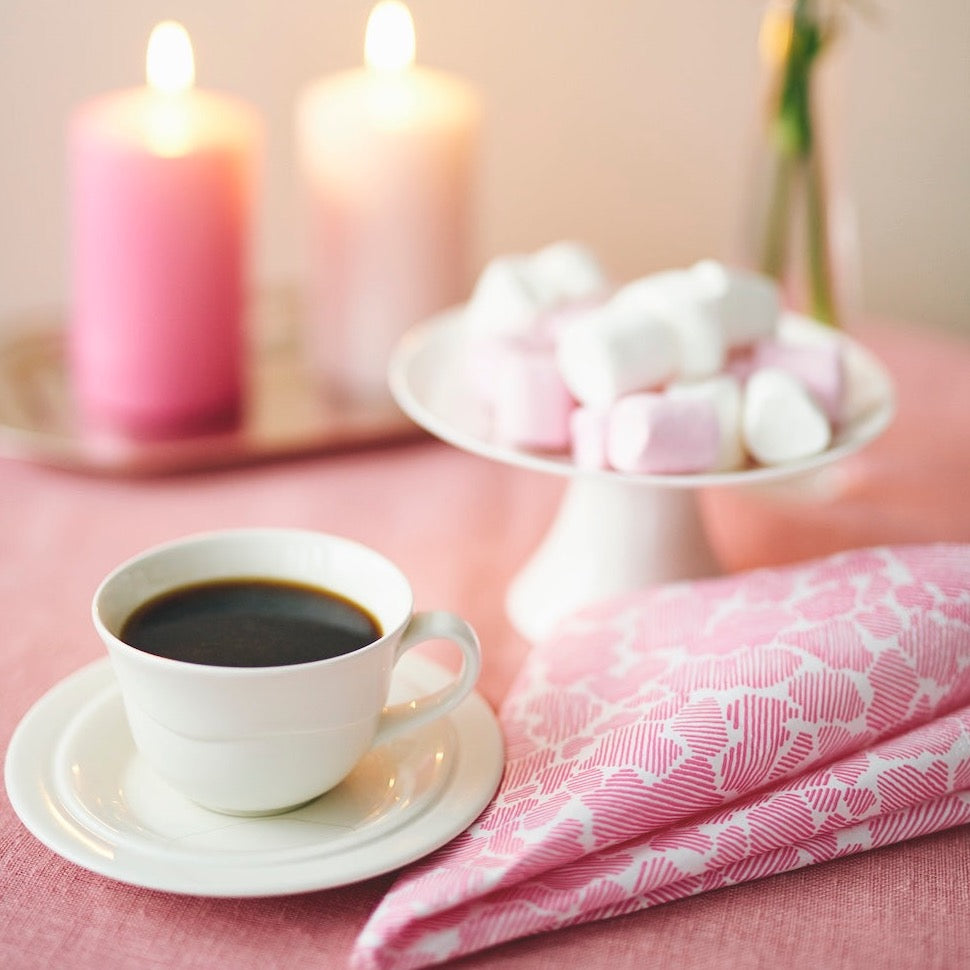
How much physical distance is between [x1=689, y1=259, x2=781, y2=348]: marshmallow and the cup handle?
0.90 feet

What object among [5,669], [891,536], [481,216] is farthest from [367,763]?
[481,216]

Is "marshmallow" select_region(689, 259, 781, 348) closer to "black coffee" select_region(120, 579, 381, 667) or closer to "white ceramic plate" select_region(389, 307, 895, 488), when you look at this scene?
"white ceramic plate" select_region(389, 307, 895, 488)

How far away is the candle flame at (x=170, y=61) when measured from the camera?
867mm

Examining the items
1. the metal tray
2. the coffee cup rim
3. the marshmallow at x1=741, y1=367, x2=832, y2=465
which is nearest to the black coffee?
the coffee cup rim

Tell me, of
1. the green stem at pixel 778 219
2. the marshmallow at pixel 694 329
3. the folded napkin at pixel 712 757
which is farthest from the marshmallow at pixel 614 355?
the green stem at pixel 778 219

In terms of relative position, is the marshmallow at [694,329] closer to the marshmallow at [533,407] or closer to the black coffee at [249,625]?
the marshmallow at [533,407]

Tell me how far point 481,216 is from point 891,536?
0.59 metres

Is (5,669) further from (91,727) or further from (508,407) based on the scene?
(508,407)

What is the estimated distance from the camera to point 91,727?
1.80 feet

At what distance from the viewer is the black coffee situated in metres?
0.49

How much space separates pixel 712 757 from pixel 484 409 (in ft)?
0.89

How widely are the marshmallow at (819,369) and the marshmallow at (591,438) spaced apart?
0.12m

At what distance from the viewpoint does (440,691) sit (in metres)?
0.54

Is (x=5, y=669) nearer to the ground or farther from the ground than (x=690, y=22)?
nearer to the ground
